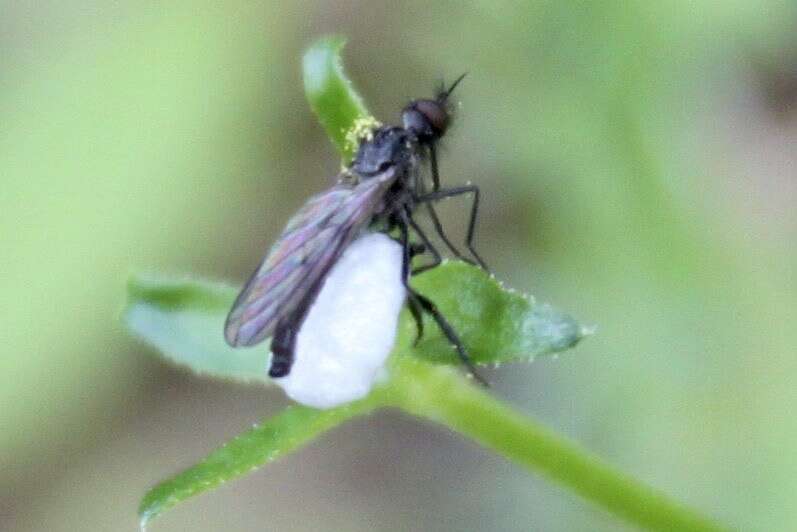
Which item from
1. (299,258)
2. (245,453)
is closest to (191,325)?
(299,258)

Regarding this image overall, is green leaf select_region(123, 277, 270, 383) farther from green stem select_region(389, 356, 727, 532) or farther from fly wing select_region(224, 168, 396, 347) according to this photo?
green stem select_region(389, 356, 727, 532)

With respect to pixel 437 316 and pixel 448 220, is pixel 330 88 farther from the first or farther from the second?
pixel 448 220

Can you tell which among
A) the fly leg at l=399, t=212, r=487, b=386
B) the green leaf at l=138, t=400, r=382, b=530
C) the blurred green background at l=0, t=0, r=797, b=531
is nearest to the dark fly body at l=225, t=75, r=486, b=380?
the fly leg at l=399, t=212, r=487, b=386

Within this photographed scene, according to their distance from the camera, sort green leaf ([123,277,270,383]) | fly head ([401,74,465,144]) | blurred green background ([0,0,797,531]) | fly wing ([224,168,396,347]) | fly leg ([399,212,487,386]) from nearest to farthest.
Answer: fly leg ([399,212,487,386]) → fly wing ([224,168,396,347]) → green leaf ([123,277,270,383]) → fly head ([401,74,465,144]) → blurred green background ([0,0,797,531])

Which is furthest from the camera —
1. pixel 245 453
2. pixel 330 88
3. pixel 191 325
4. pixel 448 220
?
pixel 448 220

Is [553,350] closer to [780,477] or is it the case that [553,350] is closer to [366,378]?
[366,378]

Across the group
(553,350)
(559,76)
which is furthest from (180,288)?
(559,76)
